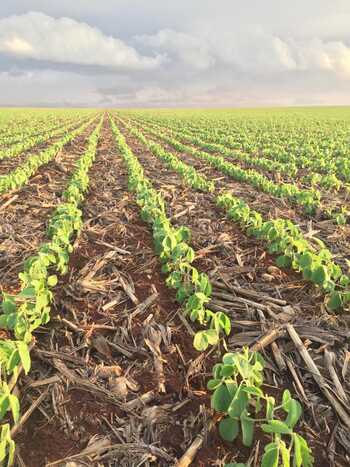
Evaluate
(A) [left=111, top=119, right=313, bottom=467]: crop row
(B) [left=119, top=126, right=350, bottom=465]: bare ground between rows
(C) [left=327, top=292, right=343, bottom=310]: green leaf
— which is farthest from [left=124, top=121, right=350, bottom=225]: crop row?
(A) [left=111, top=119, right=313, bottom=467]: crop row

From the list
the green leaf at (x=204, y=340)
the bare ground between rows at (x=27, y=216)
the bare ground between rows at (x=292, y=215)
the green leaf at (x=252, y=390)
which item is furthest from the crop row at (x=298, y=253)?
the bare ground between rows at (x=27, y=216)

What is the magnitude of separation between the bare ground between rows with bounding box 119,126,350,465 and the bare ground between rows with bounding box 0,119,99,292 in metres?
2.39

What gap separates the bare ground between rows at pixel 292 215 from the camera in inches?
221

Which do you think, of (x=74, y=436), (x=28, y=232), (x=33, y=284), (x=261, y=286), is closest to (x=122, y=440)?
(x=74, y=436)

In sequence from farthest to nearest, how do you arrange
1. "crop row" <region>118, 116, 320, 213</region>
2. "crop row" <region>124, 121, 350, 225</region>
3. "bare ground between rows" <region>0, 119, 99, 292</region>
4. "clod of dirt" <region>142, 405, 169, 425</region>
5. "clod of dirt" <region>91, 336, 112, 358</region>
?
"crop row" <region>118, 116, 320, 213</region> < "crop row" <region>124, 121, 350, 225</region> < "bare ground between rows" <region>0, 119, 99, 292</region> < "clod of dirt" <region>91, 336, 112, 358</region> < "clod of dirt" <region>142, 405, 169, 425</region>

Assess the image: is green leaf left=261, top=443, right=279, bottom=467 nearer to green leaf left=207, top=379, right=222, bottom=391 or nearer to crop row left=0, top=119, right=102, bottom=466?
green leaf left=207, top=379, right=222, bottom=391

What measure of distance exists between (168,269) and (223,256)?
1.12 m

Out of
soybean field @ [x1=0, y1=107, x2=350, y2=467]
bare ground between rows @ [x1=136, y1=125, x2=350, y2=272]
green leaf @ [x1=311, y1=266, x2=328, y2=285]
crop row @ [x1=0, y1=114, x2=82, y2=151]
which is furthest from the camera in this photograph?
crop row @ [x1=0, y1=114, x2=82, y2=151]

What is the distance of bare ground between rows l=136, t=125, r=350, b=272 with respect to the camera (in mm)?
5621

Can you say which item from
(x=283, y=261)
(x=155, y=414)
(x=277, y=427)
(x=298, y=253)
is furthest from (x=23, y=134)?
(x=277, y=427)

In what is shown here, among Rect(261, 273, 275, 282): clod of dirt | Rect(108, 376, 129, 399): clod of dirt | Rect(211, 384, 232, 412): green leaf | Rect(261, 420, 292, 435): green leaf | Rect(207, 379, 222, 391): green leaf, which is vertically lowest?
Rect(108, 376, 129, 399): clod of dirt

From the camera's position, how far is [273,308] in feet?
13.0

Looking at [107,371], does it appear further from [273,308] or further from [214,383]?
[273,308]

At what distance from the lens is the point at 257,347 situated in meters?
3.31
